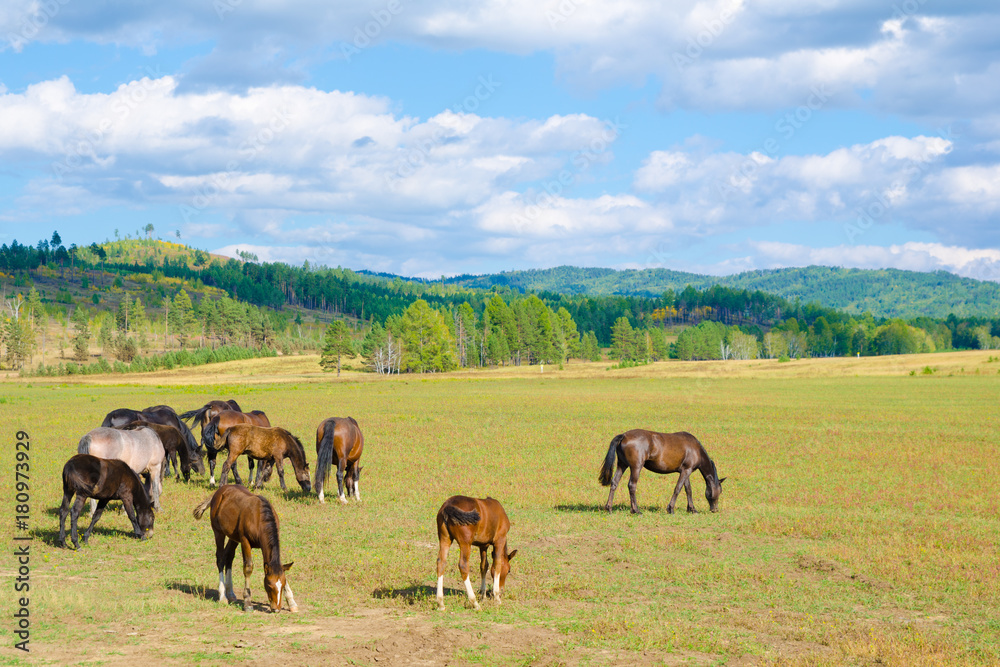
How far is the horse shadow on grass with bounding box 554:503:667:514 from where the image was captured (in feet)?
56.6

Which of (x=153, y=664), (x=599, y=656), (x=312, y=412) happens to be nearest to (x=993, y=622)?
(x=599, y=656)

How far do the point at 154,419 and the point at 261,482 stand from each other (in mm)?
5405

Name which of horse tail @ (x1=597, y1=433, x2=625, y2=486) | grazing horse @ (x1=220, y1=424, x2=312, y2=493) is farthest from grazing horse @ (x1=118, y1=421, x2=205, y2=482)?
horse tail @ (x1=597, y1=433, x2=625, y2=486)

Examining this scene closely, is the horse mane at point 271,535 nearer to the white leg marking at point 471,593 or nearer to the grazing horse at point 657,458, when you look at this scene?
the white leg marking at point 471,593

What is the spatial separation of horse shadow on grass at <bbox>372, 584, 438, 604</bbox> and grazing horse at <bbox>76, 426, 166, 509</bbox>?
257 inches

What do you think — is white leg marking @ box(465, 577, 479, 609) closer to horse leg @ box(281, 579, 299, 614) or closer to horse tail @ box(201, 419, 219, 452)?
horse leg @ box(281, 579, 299, 614)

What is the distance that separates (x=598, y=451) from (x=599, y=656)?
19.4 metres

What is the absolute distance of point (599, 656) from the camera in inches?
340

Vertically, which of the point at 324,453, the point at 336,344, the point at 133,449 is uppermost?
the point at 336,344

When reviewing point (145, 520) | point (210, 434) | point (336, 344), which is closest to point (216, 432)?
point (210, 434)

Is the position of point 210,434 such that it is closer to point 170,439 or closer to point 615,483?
point 170,439

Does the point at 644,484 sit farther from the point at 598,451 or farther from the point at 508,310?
the point at 508,310

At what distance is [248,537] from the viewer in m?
10.0

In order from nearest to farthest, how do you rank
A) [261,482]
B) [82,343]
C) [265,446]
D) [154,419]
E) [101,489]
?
1. [101,489]
2. [265,446]
3. [261,482]
4. [154,419]
5. [82,343]
